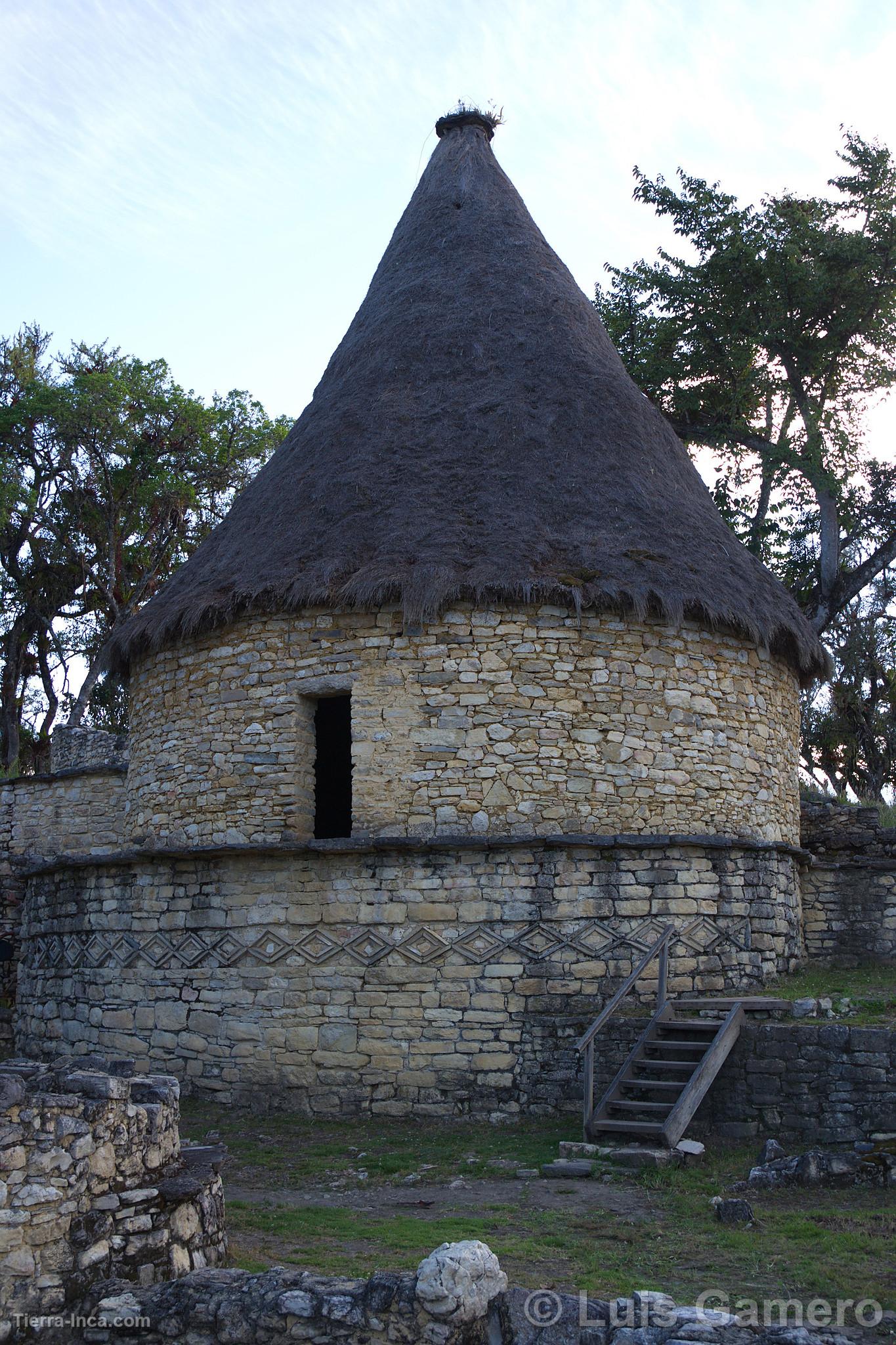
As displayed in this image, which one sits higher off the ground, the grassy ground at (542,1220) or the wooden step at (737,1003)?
the wooden step at (737,1003)

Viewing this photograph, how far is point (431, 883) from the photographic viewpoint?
1073 cm

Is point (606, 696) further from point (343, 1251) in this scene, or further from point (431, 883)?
point (343, 1251)

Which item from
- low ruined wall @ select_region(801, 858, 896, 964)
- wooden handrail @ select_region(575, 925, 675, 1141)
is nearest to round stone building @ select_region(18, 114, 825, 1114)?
wooden handrail @ select_region(575, 925, 675, 1141)

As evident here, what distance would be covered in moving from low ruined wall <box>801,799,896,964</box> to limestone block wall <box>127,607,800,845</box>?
62.2 inches

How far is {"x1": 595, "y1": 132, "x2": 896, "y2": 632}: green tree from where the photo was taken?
19953 mm

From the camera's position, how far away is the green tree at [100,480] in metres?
25.5

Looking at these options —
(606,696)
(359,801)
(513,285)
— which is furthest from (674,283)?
(359,801)

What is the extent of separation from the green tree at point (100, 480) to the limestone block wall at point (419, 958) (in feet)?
47.5

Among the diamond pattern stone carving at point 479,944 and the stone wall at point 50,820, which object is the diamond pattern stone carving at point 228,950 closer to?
the diamond pattern stone carving at point 479,944

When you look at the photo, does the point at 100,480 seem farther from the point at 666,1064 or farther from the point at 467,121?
the point at 666,1064

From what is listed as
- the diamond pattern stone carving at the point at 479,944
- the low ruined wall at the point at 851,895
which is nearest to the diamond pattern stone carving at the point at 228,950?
the diamond pattern stone carving at the point at 479,944

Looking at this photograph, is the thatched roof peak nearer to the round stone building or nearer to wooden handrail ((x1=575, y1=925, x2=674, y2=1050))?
the round stone building

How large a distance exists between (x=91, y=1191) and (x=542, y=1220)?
2.75 metres

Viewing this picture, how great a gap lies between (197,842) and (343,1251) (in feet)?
19.2
